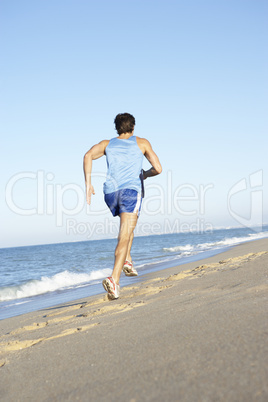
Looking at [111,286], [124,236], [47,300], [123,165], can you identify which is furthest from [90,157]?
[47,300]

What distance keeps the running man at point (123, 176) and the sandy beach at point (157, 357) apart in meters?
1.35

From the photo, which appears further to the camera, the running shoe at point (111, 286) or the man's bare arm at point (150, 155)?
the man's bare arm at point (150, 155)

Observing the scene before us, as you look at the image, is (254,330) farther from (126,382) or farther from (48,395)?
(48,395)

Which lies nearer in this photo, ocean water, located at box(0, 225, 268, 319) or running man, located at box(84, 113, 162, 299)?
running man, located at box(84, 113, 162, 299)

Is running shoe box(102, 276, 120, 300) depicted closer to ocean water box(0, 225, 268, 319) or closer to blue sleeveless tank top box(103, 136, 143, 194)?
blue sleeveless tank top box(103, 136, 143, 194)

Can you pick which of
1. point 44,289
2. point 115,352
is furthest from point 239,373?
point 44,289

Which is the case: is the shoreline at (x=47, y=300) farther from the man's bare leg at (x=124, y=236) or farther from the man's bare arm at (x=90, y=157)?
the man's bare arm at (x=90, y=157)

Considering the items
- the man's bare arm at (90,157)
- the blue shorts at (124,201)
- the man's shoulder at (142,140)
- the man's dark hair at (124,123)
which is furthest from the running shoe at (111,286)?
the man's dark hair at (124,123)

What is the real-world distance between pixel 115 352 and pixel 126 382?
1.49 ft

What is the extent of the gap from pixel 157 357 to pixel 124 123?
2986mm

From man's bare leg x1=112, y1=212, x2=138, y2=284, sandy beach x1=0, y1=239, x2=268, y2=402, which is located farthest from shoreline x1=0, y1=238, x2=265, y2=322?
sandy beach x1=0, y1=239, x2=268, y2=402

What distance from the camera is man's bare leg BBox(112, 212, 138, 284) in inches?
153

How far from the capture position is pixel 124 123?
4.12 meters

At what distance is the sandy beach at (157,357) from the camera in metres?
1.25
